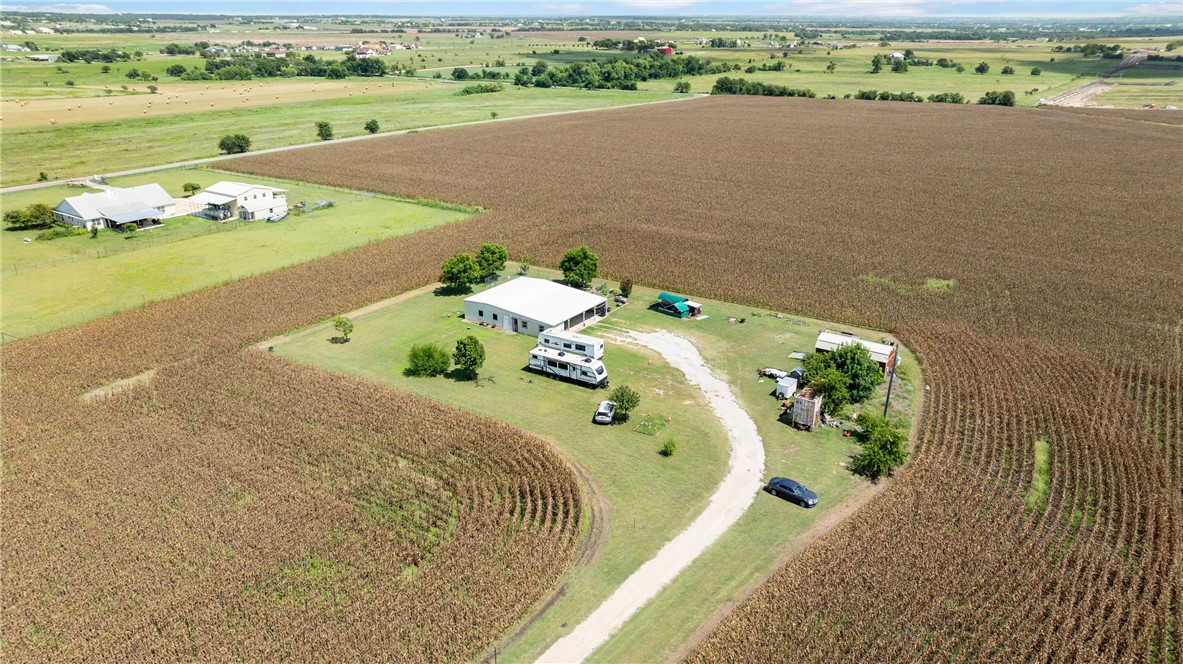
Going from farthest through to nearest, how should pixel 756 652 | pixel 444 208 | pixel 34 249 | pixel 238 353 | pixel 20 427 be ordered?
pixel 444 208, pixel 34 249, pixel 238 353, pixel 20 427, pixel 756 652

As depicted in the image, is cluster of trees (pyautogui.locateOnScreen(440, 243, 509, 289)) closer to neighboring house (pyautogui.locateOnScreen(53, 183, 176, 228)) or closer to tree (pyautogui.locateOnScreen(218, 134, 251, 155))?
neighboring house (pyautogui.locateOnScreen(53, 183, 176, 228))

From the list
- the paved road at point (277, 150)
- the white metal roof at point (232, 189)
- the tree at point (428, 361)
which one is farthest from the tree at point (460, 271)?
the paved road at point (277, 150)

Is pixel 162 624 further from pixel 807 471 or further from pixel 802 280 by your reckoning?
pixel 802 280

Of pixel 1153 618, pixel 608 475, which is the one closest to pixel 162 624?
pixel 608 475

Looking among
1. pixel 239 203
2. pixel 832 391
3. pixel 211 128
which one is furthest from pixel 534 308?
pixel 211 128

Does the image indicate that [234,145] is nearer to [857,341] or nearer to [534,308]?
[534,308]
